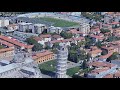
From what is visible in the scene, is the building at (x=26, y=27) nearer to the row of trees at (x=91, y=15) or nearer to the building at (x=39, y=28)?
the building at (x=39, y=28)

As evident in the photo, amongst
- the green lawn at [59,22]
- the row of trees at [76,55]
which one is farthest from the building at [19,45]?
the row of trees at [76,55]

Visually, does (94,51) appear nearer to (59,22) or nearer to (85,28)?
(85,28)

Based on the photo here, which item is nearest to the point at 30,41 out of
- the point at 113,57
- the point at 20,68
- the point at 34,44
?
the point at 34,44

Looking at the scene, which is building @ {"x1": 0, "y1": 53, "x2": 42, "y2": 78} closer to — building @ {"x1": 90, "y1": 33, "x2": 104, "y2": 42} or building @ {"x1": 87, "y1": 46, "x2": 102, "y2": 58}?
building @ {"x1": 87, "y1": 46, "x2": 102, "y2": 58}
